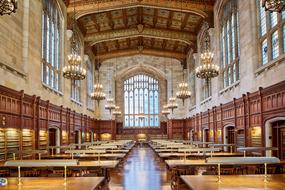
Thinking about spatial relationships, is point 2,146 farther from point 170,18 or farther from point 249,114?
point 170,18

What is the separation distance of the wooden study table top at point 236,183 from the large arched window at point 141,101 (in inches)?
1475

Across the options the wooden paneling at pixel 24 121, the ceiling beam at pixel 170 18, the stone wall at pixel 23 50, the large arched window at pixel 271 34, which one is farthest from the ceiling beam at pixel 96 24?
the large arched window at pixel 271 34

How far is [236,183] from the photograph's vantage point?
659cm

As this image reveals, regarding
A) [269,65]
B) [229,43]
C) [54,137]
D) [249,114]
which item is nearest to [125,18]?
[229,43]

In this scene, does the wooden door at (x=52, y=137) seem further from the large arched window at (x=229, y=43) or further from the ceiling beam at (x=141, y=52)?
the ceiling beam at (x=141, y=52)

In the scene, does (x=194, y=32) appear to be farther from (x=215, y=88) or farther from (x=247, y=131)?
(x=247, y=131)

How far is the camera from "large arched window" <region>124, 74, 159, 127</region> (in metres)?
44.8

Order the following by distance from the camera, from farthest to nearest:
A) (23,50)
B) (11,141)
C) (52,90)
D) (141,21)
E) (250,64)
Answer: (141,21) < (52,90) < (250,64) < (23,50) < (11,141)

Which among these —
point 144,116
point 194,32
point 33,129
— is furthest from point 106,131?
point 33,129

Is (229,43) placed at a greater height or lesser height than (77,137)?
greater

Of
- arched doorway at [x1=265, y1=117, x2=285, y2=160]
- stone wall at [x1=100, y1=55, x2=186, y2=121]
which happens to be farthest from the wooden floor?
stone wall at [x1=100, y1=55, x2=186, y2=121]

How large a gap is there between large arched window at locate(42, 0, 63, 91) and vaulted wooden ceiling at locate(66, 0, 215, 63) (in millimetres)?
2260

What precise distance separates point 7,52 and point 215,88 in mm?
14581

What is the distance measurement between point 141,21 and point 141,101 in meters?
15.7
